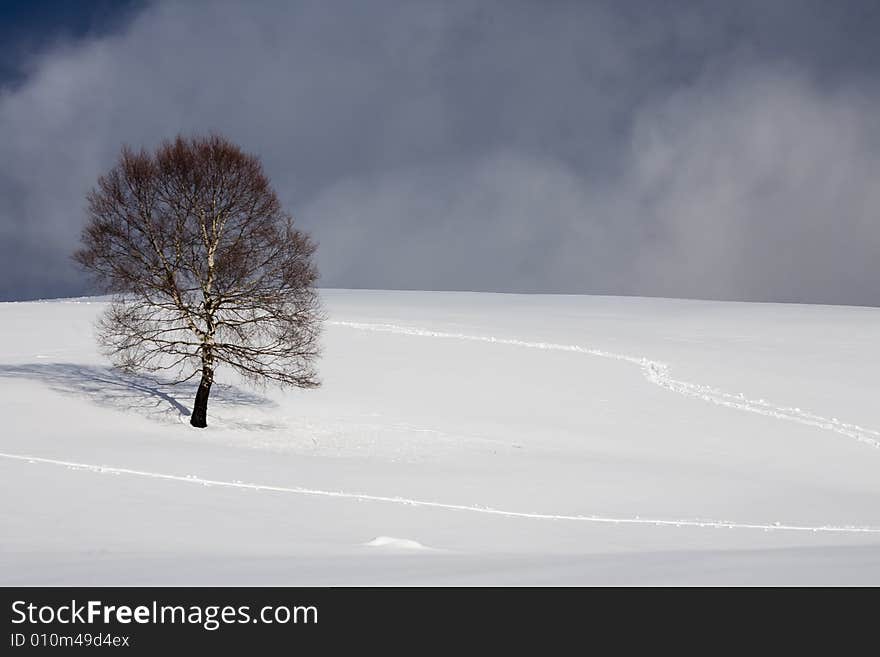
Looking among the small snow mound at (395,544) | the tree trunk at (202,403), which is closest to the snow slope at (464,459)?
the small snow mound at (395,544)

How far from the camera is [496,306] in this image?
67.0 metres

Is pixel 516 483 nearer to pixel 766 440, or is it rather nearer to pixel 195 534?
pixel 195 534

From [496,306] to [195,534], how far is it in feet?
170

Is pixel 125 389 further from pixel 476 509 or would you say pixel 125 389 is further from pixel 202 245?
pixel 476 509

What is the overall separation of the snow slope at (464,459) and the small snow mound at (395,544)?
0.09m

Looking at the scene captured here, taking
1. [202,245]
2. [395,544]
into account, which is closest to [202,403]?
[202,245]

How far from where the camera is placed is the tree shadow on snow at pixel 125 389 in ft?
106

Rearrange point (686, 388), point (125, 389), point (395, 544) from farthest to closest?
point (686, 388), point (125, 389), point (395, 544)

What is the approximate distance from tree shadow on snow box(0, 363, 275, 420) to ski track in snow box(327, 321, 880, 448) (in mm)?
14898

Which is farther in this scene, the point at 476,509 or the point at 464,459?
the point at 464,459

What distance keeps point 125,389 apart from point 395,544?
21993 millimetres

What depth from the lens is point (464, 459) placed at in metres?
28.2

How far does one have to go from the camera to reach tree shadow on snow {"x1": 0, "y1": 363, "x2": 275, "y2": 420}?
1276 inches

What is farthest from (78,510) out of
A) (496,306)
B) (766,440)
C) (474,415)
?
(496,306)
